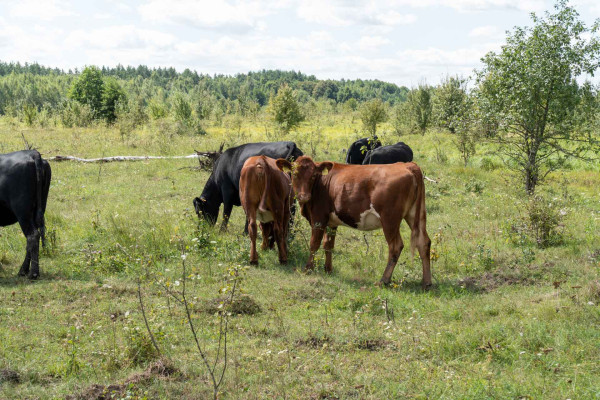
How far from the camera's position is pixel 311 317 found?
22.7ft

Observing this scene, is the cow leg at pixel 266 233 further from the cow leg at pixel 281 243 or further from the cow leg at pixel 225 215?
the cow leg at pixel 225 215

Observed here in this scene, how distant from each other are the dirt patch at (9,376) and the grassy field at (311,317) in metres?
0.01

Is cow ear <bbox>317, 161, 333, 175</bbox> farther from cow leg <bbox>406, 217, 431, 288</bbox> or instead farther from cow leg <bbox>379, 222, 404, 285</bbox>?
cow leg <bbox>406, 217, 431, 288</bbox>

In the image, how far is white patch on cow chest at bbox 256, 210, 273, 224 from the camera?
9.60 m

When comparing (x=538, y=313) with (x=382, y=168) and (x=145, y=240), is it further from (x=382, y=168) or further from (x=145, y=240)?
(x=145, y=240)

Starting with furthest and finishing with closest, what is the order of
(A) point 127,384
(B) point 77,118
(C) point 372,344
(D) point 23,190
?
(B) point 77,118 → (D) point 23,190 → (C) point 372,344 → (A) point 127,384

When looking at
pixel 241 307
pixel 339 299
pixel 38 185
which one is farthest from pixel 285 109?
pixel 241 307

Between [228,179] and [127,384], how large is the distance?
7.12 m

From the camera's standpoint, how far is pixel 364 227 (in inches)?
336

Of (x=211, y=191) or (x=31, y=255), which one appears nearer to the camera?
(x=31, y=255)

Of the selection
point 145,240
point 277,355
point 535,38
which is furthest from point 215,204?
point 535,38

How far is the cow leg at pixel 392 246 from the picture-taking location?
809 cm

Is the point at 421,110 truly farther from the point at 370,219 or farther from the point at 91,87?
the point at 91,87

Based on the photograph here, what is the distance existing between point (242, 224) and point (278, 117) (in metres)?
29.2
